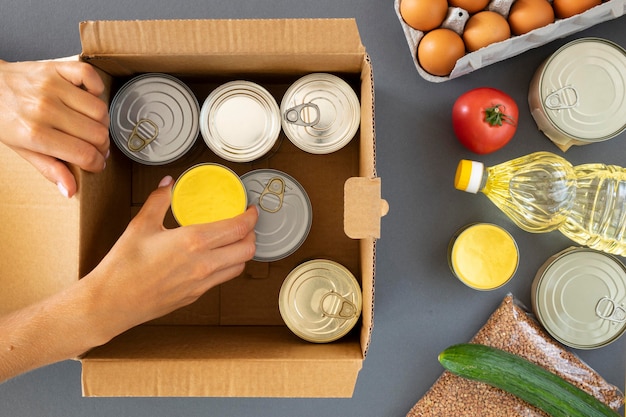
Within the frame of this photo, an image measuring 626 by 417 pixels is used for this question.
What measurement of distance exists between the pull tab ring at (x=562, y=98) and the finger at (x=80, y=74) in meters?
0.77

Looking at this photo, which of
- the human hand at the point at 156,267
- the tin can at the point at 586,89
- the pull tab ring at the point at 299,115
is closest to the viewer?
the human hand at the point at 156,267

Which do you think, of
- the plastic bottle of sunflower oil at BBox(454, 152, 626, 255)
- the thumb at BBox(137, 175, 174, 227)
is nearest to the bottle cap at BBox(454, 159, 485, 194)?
the plastic bottle of sunflower oil at BBox(454, 152, 626, 255)

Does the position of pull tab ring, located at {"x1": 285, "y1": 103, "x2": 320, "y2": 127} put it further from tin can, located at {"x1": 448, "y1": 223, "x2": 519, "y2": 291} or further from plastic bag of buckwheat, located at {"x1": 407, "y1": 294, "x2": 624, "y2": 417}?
plastic bag of buckwheat, located at {"x1": 407, "y1": 294, "x2": 624, "y2": 417}

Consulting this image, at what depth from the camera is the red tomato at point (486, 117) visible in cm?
94

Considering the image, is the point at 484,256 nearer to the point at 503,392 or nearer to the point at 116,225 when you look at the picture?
the point at 503,392

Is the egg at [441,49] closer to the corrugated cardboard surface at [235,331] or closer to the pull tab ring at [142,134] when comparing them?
the corrugated cardboard surface at [235,331]

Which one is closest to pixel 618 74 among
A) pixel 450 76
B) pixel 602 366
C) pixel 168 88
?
pixel 450 76

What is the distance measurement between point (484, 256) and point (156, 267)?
1.94ft

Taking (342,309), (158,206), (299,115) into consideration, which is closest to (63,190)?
(158,206)

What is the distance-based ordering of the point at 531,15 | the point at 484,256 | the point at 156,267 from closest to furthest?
the point at 156,267
the point at 531,15
the point at 484,256

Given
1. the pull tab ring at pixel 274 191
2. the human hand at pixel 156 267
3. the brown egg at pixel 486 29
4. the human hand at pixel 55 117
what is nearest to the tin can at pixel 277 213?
the pull tab ring at pixel 274 191

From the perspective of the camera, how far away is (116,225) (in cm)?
99

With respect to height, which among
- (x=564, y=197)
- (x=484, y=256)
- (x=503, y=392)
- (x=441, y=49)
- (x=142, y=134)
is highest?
(x=441, y=49)

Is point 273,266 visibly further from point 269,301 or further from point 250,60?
point 250,60
